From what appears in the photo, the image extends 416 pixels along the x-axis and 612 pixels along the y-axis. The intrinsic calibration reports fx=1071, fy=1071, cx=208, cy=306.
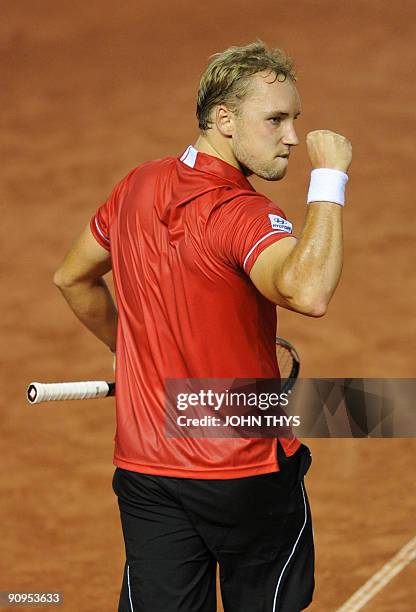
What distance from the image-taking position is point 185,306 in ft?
8.64

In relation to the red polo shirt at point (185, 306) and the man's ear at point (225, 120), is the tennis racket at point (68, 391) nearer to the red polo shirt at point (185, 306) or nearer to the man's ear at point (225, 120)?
the red polo shirt at point (185, 306)

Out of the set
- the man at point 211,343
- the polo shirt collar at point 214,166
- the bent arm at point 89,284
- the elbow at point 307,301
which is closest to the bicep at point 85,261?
the bent arm at point 89,284

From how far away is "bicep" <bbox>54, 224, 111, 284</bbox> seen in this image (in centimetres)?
307

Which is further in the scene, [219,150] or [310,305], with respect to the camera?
[219,150]

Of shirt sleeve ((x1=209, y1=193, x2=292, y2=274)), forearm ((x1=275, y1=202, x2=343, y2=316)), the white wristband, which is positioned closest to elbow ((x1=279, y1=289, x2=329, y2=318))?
forearm ((x1=275, y1=202, x2=343, y2=316))

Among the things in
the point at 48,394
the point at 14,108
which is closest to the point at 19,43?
the point at 14,108

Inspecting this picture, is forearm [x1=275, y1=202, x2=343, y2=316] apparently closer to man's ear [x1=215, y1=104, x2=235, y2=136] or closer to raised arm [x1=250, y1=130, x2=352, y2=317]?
raised arm [x1=250, y1=130, x2=352, y2=317]

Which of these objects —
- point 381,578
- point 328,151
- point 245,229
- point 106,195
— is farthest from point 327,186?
point 106,195

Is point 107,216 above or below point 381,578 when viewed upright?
above

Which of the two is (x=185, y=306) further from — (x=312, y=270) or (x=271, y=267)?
(x=312, y=270)

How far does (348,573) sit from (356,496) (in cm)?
62

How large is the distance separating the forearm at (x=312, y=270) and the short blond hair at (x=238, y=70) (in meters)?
0.50

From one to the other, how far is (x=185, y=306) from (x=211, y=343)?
0.37ft

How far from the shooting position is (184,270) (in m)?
2.61
